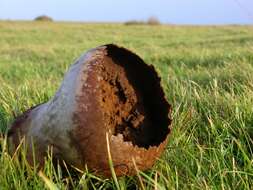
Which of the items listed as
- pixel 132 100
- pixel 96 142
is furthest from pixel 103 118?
pixel 132 100

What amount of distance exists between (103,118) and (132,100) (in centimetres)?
40

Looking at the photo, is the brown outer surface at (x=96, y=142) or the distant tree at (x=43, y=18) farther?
the distant tree at (x=43, y=18)

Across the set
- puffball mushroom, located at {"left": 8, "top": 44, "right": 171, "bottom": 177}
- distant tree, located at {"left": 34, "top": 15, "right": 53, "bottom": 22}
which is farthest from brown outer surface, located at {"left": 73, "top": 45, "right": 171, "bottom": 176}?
distant tree, located at {"left": 34, "top": 15, "right": 53, "bottom": 22}

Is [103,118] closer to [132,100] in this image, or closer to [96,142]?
[96,142]

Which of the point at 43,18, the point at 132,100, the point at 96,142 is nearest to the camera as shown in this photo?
the point at 96,142

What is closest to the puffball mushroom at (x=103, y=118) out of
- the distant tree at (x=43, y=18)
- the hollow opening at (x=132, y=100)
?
the hollow opening at (x=132, y=100)

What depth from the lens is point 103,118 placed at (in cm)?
203

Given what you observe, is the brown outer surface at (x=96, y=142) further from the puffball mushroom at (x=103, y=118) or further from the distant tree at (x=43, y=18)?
the distant tree at (x=43, y=18)

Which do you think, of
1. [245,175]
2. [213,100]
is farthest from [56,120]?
[213,100]

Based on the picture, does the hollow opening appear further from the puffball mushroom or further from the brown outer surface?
the brown outer surface

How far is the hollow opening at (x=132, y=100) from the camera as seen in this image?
227 centimetres

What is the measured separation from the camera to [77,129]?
202 centimetres

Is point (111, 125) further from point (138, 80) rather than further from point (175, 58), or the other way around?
point (175, 58)

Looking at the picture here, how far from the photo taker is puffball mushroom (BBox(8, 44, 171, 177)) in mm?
2021
